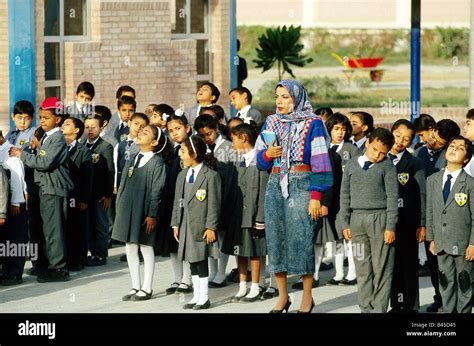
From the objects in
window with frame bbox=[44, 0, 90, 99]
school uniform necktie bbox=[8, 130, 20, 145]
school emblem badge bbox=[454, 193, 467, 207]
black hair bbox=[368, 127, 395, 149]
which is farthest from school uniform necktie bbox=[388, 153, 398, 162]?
window with frame bbox=[44, 0, 90, 99]

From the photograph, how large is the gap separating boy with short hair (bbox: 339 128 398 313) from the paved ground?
1.96ft

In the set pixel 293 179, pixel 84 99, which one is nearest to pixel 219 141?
pixel 293 179

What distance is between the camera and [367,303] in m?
11.6

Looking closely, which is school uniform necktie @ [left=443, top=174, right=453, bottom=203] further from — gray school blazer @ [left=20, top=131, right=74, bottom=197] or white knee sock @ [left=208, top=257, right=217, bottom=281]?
gray school blazer @ [left=20, top=131, right=74, bottom=197]

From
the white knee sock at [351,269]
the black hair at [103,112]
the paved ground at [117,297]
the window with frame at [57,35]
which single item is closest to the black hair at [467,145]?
the paved ground at [117,297]

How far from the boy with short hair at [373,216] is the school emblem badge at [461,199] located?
50 centimetres

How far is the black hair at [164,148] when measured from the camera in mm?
12719

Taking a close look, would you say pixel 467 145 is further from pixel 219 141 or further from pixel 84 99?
pixel 84 99

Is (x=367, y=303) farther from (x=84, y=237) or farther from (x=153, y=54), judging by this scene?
(x=153, y=54)

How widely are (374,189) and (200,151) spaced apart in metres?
1.70

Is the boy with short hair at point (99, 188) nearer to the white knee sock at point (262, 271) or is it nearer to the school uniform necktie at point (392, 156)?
the white knee sock at point (262, 271)

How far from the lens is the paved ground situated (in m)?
12.3

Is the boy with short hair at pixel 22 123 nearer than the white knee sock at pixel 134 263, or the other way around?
the white knee sock at pixel 134 263
